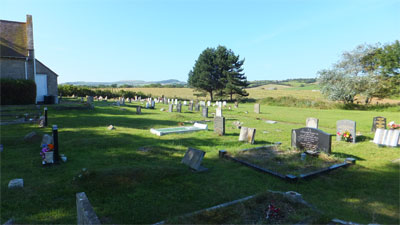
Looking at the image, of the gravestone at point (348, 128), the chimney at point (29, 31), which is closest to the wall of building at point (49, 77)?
the chimney at point (29, 31)

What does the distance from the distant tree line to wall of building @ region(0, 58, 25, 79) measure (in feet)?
132

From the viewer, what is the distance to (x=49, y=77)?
2611 centimetres

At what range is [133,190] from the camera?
557 cm

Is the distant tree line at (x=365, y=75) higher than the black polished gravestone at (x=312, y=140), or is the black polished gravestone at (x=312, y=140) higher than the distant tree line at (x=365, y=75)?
the distant tree line at (x=365, y=75)

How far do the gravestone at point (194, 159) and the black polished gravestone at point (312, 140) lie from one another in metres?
4.29

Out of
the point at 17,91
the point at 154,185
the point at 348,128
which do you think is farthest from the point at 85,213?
the point at 17,91

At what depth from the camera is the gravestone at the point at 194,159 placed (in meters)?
6.97

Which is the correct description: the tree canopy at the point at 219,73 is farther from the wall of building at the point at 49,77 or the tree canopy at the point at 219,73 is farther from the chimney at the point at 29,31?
the chimney at the point at 29,31

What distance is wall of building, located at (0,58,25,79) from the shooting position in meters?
20.9

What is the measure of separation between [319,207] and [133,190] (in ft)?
13.1

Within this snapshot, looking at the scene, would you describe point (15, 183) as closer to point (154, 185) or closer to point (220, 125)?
point (154, 185)

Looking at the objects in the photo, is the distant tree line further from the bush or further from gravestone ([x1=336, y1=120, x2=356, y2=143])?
the bush

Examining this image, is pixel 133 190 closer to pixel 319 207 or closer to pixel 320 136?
pixel 319 207

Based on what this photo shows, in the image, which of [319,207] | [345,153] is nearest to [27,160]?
[319,207]
